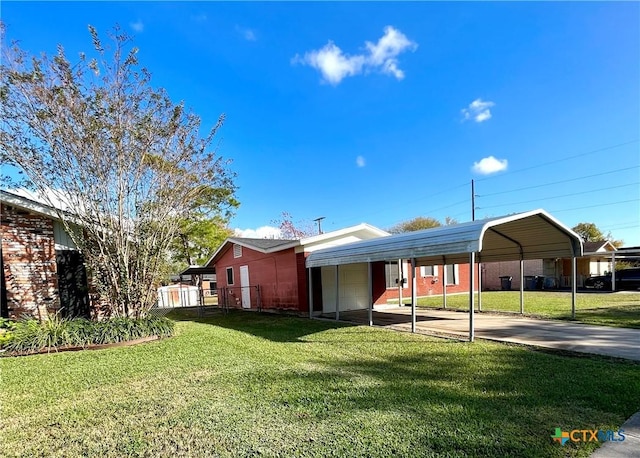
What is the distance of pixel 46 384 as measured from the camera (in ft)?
15.5

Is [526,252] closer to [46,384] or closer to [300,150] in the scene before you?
[46,384]

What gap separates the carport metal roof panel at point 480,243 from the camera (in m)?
6.91

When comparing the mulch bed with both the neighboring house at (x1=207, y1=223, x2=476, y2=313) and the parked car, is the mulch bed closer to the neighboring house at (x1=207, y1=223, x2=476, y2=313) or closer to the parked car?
the neighboring house at (x1=207, y1=223, x2=476, y2=313)

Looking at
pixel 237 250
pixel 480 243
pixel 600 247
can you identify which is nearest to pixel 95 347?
pixel 480 243

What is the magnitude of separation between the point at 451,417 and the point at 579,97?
12.5m

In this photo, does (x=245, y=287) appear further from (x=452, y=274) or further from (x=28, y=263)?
(x=452, y=274)

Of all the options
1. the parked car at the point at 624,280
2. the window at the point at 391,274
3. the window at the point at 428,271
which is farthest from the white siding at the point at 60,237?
the parked car at the point at 624,280

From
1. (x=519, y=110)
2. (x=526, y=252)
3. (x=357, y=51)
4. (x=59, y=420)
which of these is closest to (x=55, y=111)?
(x=59, y=420)

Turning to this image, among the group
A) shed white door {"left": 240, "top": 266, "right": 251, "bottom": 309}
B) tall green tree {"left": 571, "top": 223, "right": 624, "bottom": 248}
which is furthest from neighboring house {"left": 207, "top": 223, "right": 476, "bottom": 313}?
tall green tree {"left": 571, "top": 223, "right": 624, "bottom": 248}

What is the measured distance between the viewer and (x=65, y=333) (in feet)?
22.1

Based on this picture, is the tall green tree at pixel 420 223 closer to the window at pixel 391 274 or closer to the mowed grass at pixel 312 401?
the window at pixel 391 274

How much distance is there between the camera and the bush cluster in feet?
20.9

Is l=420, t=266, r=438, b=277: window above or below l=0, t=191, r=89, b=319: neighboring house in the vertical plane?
below

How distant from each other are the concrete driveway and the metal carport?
1.01 meters
